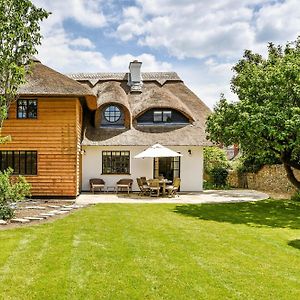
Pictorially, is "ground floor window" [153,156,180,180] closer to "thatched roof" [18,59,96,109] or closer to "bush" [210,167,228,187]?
"bush" [210,167,228,187]

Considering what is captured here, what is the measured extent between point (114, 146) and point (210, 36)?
859cm

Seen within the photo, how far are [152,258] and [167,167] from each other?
47.5 feet

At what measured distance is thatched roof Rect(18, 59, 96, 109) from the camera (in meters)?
17.0

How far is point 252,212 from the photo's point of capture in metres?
14.5

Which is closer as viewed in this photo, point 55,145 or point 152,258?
point 152,258

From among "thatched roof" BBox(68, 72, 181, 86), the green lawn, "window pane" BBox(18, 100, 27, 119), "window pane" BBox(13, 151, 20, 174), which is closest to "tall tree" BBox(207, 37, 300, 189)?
the green lawn

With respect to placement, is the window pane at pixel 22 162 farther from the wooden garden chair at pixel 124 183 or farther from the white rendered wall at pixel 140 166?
the wooden garden chair at pixel 124 183

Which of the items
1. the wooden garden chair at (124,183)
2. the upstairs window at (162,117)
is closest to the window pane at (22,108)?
the wooden garden chair at (124,183)

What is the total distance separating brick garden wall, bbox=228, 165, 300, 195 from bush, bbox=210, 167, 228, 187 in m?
1.49

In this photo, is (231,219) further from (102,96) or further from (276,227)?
(102,96)

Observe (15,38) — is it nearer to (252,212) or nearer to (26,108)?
(26,108)

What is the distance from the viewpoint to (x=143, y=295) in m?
5.62

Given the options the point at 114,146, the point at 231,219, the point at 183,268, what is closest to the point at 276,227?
the point at 231,219

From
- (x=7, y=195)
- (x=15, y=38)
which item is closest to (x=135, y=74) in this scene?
(x=15, y=38)
